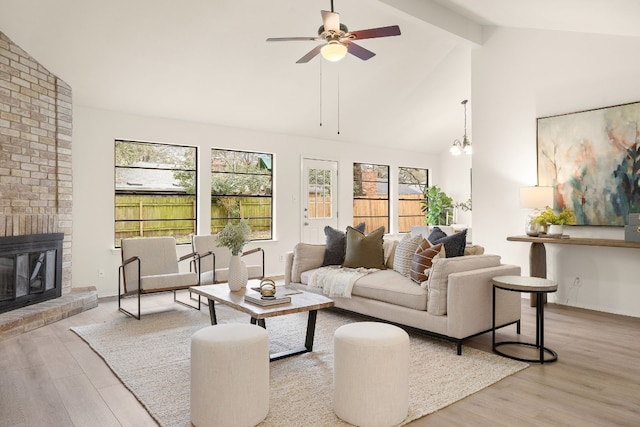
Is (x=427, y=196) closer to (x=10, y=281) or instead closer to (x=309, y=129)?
(x=309, y=129)

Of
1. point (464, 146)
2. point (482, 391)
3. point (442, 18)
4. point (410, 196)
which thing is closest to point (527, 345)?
point (482, 391)

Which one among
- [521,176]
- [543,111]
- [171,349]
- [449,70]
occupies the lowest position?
[171,349]

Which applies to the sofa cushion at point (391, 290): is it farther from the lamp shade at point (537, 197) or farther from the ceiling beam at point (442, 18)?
the ceiling beam at point (442, 18)

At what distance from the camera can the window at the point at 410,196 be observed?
920cm

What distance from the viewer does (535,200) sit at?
4.88 meters

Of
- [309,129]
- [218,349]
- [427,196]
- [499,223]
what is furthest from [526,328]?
[427,196]

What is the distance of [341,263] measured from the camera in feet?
16.0

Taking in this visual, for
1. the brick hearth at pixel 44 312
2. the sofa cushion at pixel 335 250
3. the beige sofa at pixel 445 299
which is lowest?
the brick hearth at pixel 44 312

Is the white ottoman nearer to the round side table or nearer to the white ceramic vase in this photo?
the white ceramic vase

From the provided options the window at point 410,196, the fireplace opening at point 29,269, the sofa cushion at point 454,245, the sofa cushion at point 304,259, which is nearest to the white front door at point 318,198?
the window at point 410,196

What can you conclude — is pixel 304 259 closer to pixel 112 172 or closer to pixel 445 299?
pixel 445 299

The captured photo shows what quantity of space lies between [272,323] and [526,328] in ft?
7.84

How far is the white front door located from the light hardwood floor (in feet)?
13.7

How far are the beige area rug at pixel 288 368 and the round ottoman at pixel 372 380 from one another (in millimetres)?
100
